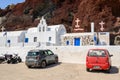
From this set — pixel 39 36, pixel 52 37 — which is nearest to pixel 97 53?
pixel 52 37

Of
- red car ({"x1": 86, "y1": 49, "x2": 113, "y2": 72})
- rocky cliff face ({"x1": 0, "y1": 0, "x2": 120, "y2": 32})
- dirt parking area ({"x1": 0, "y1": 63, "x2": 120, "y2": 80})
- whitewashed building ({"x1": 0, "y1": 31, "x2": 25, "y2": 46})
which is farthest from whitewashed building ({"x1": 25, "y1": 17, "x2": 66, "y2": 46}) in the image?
red car ({"x1": 86, "y1": 49, "x2": 113, "y2": 72})

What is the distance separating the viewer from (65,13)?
66.8 meters

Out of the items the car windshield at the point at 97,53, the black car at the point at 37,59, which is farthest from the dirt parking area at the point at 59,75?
the black car at the point at 37,59

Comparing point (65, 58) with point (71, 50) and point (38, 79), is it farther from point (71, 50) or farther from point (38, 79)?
point (38, 79)

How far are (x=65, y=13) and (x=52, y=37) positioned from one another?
32.0 metres

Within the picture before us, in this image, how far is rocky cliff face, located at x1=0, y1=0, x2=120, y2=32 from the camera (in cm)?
4825

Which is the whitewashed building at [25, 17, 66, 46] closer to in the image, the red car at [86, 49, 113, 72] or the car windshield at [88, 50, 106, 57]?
the car windshield at [88, 50, 106, 57]

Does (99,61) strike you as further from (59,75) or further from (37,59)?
(37,59)

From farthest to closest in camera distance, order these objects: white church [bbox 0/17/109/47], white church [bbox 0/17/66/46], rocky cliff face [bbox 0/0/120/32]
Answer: rocky cliff face [bbox 0/0/120/32], white church [bbox 0/17/66/46], white church [bbox 0/17/109/47]

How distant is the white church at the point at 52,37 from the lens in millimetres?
32625

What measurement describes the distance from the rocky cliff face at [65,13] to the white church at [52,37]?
40.5 ft

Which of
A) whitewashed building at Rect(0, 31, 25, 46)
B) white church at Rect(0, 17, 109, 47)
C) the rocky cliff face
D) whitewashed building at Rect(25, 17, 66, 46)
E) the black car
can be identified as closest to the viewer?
the black car

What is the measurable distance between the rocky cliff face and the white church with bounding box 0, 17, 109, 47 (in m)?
12.4

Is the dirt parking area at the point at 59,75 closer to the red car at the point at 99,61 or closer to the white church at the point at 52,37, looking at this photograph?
the red car at the point at 99,61
